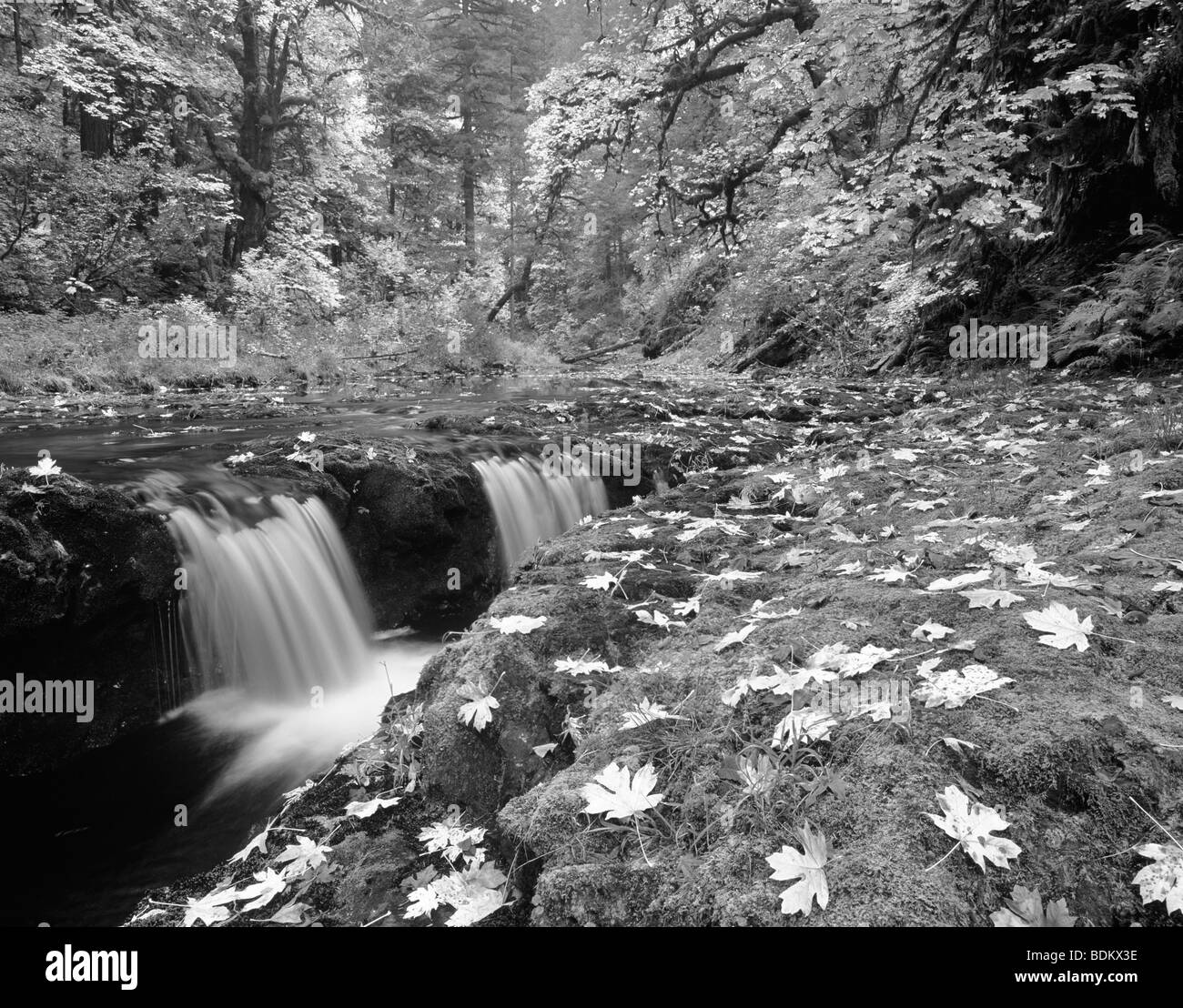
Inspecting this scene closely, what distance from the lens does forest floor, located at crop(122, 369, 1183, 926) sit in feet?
4.10

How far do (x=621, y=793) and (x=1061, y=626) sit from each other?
4.21ft

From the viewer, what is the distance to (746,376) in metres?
14.5

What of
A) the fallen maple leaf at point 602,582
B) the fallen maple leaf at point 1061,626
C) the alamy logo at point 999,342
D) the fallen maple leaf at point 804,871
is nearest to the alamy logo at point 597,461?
the fallen maple leaf at point 602,582

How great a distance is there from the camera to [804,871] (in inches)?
49.6

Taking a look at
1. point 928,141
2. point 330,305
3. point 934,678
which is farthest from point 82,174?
point 934,678

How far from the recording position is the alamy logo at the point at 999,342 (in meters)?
8.51

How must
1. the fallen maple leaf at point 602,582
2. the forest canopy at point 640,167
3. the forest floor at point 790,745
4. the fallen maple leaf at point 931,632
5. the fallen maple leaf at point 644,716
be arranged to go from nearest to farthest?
1. the forest floor at point 790,745
2. the fallen maple leaf at point 644,716
3. the fallen maple leaf at point 931,632
4. the fallen maple leaf at point 602,582
5. the forest canopy at point 640,167

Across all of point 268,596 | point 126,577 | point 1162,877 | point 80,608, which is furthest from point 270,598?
point 1162,877

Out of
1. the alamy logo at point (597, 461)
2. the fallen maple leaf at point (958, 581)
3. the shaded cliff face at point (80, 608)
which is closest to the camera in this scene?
the fallen maple leaf at point (958, 581)

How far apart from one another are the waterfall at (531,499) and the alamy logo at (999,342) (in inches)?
236

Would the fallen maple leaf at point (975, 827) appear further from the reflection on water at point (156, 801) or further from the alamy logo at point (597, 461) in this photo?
the alamy logo at point (597, 461)

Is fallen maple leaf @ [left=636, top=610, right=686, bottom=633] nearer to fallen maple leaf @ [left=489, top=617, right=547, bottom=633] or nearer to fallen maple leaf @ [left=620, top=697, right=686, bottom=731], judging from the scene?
fallen maple leaf @ [left=489, top=617, right=547, bottom=633]

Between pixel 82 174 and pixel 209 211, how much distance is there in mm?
3604

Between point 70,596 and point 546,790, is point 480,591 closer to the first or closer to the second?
point 70,596
